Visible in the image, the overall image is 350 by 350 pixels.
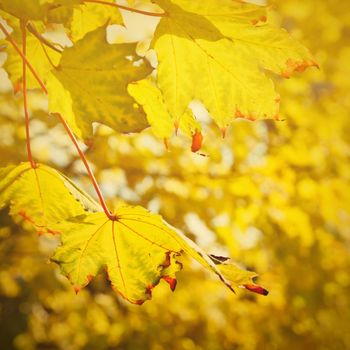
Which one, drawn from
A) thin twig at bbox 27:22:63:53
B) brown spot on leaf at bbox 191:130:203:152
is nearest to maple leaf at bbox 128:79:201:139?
brown spot on leaf at bbox 191:130:203:152

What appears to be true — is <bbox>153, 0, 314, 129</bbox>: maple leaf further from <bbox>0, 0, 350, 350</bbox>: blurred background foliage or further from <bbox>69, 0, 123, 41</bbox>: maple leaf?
<bbox>0, 0, 350, 350</bbox>: blurred background foliage

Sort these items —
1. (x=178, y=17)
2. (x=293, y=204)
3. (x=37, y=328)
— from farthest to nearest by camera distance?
(x=37, y=328), (x=293, y=204), (x=178, y=17)

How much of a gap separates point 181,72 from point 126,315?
8.57ft

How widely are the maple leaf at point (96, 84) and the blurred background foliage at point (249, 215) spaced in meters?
1.41

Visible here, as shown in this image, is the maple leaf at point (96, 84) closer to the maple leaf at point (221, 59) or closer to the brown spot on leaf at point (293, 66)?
the maple leaf at point (221, 59)

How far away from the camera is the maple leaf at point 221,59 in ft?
2.06

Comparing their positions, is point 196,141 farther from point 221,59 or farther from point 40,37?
point 40,37

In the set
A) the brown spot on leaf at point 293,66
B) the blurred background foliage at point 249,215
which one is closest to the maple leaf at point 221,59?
the brown spot on leaf at point 293,66

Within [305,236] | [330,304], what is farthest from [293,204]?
[330,304]

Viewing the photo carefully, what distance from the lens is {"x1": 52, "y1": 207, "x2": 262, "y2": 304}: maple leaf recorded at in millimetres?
643

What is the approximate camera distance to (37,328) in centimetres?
367

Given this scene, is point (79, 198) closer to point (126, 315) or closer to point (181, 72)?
point (181, 72)

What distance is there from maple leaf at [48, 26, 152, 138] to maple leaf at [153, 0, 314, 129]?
0.17ft

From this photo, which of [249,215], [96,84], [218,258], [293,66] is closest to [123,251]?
[218,258]
